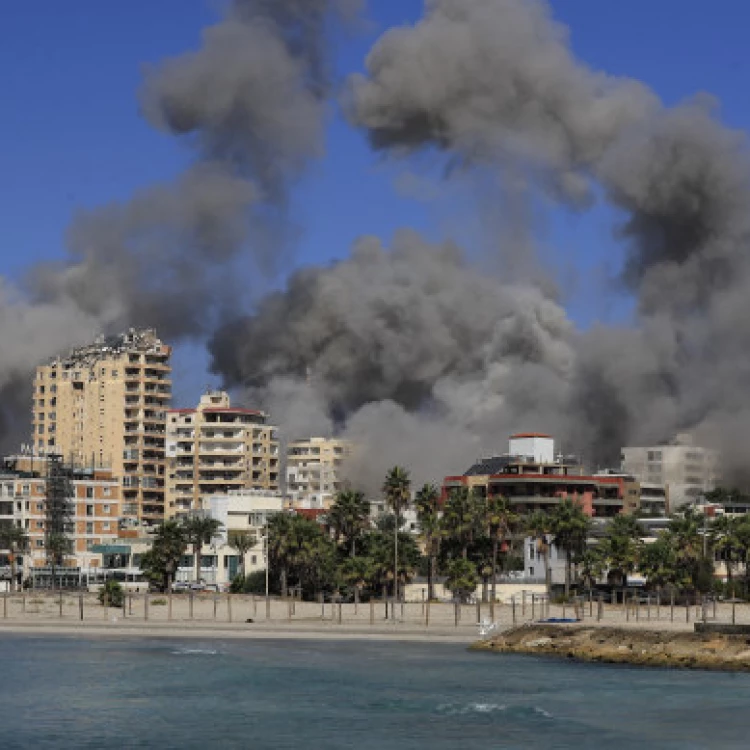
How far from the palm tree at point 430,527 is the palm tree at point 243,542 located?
2285 cm

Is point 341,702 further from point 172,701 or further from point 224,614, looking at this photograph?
point 224,614

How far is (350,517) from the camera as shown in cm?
15400

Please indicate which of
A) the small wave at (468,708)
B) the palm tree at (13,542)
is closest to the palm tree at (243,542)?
the palm tree at (13,542)

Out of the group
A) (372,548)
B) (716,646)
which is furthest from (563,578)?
(716,646)

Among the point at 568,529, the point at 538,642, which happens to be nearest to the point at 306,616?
the point at 568,529

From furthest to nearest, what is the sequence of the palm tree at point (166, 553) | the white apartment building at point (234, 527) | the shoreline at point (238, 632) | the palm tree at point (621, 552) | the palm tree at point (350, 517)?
the white apartment building at point (234, 527) → the palm tree at point (166, 553) → the palm tree at point (350, 517) → the palm tree at point (621, 552) → the shoreline at point (238, 632)

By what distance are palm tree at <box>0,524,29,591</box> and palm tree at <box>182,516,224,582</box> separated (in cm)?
2000

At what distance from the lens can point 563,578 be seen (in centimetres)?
16375

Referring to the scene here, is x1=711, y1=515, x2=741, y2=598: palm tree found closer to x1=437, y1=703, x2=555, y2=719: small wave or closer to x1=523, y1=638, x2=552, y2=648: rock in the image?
x1=523, y1=638, x2=552, y2=648: rock

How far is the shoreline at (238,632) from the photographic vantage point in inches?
5030

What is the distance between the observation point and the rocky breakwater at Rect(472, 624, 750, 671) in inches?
4139

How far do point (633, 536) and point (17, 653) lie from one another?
64927 millimetres

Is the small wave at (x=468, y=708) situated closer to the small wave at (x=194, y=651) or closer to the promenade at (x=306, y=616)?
the small wave at (x=194, y=651)

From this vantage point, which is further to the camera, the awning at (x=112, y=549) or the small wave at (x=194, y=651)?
the awning at (x=112, y=549)
